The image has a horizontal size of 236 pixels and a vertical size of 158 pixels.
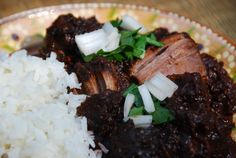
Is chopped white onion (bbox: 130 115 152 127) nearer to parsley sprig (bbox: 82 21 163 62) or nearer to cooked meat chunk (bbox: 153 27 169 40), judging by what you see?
parsley sprig (bbox: 82 21 163 62)

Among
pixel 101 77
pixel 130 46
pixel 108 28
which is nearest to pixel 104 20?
pixel 108 28

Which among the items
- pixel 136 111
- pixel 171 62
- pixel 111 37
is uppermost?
pixel 111 37

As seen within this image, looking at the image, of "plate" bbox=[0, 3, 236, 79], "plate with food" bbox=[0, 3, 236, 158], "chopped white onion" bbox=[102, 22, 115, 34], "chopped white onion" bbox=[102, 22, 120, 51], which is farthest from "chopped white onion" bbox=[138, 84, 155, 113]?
"plate" bbox=[0, 3, 236, 79]

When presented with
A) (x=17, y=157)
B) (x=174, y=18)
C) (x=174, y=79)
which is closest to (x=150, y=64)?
(x=174, y=79)

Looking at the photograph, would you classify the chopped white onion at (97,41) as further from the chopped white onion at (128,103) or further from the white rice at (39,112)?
the chopped white onion at (128,103)

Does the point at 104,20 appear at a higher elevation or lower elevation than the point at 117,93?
higher

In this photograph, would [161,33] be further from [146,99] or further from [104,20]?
[146,99]

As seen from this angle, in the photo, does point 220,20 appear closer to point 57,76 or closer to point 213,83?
point 213,83
